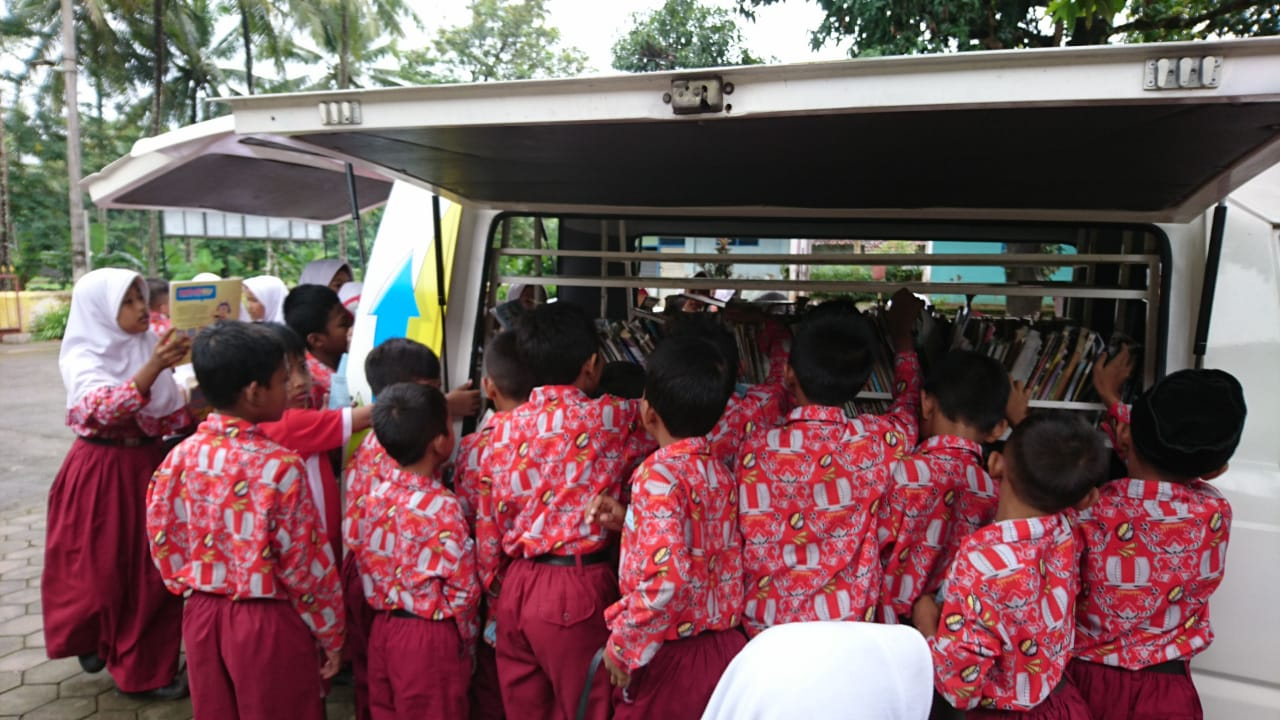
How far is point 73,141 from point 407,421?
1927 centimetres

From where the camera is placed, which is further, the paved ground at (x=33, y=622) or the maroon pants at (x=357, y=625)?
the paved ground at (x=33, y=622)

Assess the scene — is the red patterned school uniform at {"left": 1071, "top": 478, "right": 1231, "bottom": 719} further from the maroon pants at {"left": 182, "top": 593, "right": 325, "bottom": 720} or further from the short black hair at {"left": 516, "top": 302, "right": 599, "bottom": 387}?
the maroon pants at {"left": 182, "top": 593, "right": 325, "bottom": 720}

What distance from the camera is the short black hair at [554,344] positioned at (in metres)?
2.32

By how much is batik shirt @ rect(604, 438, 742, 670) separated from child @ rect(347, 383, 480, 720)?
23.9 inches

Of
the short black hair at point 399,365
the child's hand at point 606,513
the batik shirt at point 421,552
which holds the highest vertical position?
the short black hair at point 399,365

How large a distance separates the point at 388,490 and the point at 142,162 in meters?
2.02

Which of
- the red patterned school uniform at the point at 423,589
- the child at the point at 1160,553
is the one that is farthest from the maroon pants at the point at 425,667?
the child at the point at 1160,553

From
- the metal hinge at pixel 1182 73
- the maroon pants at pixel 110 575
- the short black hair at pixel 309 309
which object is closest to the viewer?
the metal hinge at pixel 1182 73

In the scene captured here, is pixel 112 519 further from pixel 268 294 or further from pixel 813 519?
pixel 813 519

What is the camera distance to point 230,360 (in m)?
2.19

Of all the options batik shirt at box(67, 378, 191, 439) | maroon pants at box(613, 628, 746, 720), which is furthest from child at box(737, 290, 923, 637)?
batik shirt at box(67, 378, 191, 439)

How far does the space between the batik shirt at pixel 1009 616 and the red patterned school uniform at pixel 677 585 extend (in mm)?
533

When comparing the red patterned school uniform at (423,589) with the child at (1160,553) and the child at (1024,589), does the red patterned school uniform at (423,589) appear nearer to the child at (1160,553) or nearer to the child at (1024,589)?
the child at (1024,589)

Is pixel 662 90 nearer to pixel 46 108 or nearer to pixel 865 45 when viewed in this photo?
pixel 865 45
